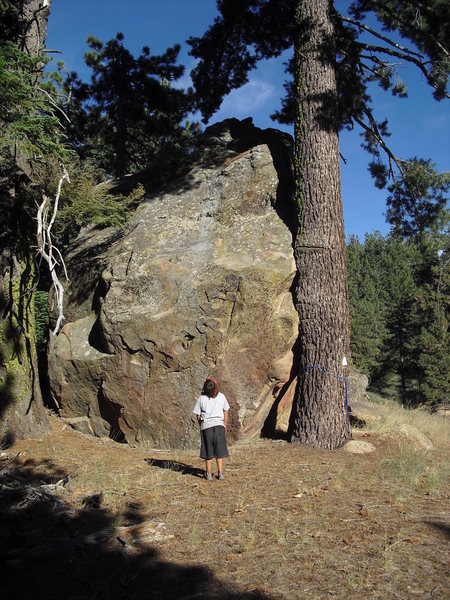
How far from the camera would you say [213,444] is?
6383mm

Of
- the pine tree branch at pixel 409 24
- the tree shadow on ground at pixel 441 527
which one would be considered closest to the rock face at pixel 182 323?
the pine tree branch at pixel 409 24

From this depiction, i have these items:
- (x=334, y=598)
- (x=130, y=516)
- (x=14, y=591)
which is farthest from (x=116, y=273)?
(x=334, y=598)

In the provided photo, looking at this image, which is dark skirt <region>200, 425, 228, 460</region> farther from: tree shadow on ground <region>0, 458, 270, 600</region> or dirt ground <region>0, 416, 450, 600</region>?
tree shadow on ground <region>0, 458, 270, 600</region>

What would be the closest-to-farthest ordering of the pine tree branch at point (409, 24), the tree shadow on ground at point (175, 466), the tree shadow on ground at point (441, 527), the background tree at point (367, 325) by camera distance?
the tree shadow on ground at point (441, 527), the tree shadow on ground at point (175, 466), the pine tree branch at point (409, 24), the background tree at point (367, 325)

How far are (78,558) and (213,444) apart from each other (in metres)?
2.48

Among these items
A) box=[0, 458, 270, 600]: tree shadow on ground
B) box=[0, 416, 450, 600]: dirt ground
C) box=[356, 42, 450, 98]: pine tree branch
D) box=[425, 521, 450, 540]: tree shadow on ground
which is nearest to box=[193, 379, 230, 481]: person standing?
box=[0, 416, 450, 600]: dirt ground

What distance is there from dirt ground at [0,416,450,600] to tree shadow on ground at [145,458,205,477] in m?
0.03

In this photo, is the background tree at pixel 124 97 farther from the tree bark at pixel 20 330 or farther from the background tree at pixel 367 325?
the background tree at pixel 367 325

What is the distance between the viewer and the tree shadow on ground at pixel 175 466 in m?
6.68

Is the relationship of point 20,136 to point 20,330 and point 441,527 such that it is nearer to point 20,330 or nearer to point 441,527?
point 20,330

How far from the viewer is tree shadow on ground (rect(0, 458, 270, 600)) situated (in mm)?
3617

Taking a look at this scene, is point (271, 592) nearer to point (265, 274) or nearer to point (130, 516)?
point (130, 516)

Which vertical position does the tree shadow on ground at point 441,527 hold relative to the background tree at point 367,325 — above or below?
below

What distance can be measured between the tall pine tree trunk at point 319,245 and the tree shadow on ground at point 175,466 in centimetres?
195
